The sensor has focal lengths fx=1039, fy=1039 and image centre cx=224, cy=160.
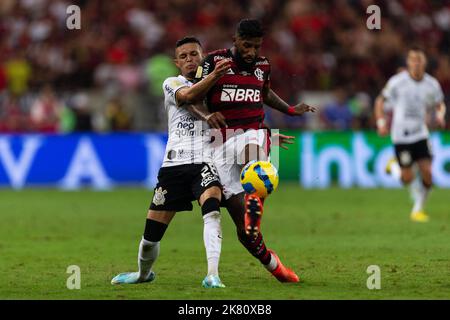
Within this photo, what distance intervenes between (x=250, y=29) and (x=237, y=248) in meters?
4.57

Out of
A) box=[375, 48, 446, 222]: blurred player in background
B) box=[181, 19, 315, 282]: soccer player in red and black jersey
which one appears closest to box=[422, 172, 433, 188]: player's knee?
box=[375, 48, 446, 222]: blurred player in background

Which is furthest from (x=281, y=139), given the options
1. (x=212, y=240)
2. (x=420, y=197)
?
(x=420, y=197)

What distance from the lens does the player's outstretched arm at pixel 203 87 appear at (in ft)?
29.4

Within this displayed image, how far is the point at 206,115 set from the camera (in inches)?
362

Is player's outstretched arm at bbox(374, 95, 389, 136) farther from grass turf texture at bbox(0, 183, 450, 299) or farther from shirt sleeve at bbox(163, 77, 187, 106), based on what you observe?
shirt sleeve at bbox(163, 77, 187, 106)

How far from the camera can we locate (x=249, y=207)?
882 centimetres

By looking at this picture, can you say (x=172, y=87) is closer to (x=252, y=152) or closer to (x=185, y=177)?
(x=185, y=177)

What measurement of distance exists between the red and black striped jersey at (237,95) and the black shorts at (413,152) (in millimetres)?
7546

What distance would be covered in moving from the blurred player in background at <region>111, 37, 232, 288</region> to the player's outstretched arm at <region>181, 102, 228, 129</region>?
0.01m

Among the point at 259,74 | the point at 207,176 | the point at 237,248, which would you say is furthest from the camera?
the point at 237,248

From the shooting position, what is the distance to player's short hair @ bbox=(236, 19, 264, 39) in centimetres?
920

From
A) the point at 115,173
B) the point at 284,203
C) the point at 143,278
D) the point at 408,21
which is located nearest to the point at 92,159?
the point at 115,173

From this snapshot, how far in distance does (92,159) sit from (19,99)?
365 centimetres
